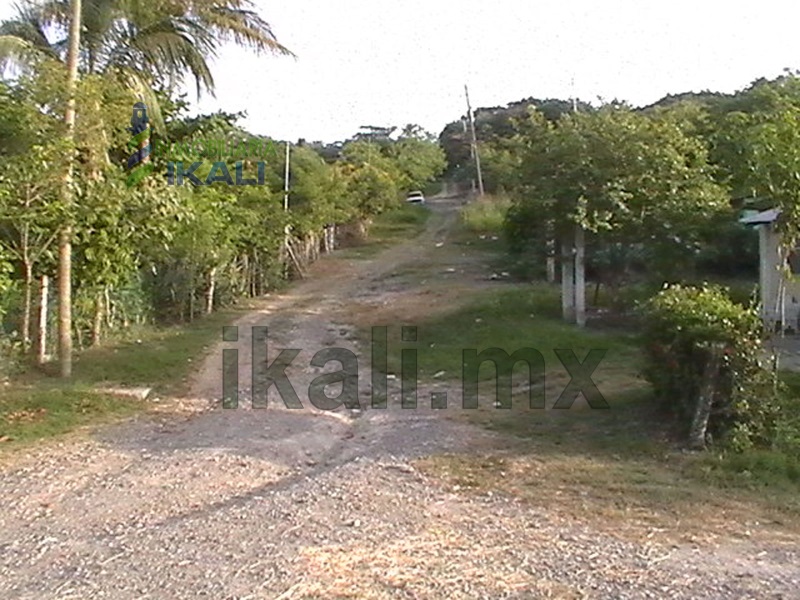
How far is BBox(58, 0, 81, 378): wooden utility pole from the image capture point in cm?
1071

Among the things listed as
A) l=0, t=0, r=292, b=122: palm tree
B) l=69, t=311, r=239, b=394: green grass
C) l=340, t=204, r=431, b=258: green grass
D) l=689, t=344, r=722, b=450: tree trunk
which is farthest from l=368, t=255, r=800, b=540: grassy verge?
l=340, t=204, r=431, b=258: green grass

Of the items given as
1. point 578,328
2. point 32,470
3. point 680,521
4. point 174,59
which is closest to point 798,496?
point 680,521

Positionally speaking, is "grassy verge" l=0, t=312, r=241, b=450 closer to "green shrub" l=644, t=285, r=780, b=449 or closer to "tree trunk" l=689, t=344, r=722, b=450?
"green shrub" l=644, t=285, r=780, b=449

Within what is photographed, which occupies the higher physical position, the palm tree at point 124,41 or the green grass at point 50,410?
the palm tree at point 124,41

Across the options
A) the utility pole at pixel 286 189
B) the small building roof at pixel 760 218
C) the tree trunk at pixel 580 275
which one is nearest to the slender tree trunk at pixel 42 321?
the tree trunk at pixel 580 275

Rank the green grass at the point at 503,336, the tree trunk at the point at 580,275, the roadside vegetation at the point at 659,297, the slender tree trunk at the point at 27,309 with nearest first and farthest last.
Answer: the roadside vegetation at the point at 659,297 → the slender tree trunk at the point at 27,309 → the green grass at the point at 503,336 → the tree trunk at the point at 580,275

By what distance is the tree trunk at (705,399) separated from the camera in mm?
7457

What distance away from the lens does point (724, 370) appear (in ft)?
24.6

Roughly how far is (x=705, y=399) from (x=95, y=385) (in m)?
7.58

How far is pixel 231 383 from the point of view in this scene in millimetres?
11859

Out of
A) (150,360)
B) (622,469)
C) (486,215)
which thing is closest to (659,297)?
(622,469)

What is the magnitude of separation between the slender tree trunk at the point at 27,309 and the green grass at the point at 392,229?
2424 cm

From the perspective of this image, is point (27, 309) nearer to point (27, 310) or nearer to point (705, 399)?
point (27, 310)

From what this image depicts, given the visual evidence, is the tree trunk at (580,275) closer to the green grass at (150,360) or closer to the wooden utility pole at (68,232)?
the green grass at (150,360)
